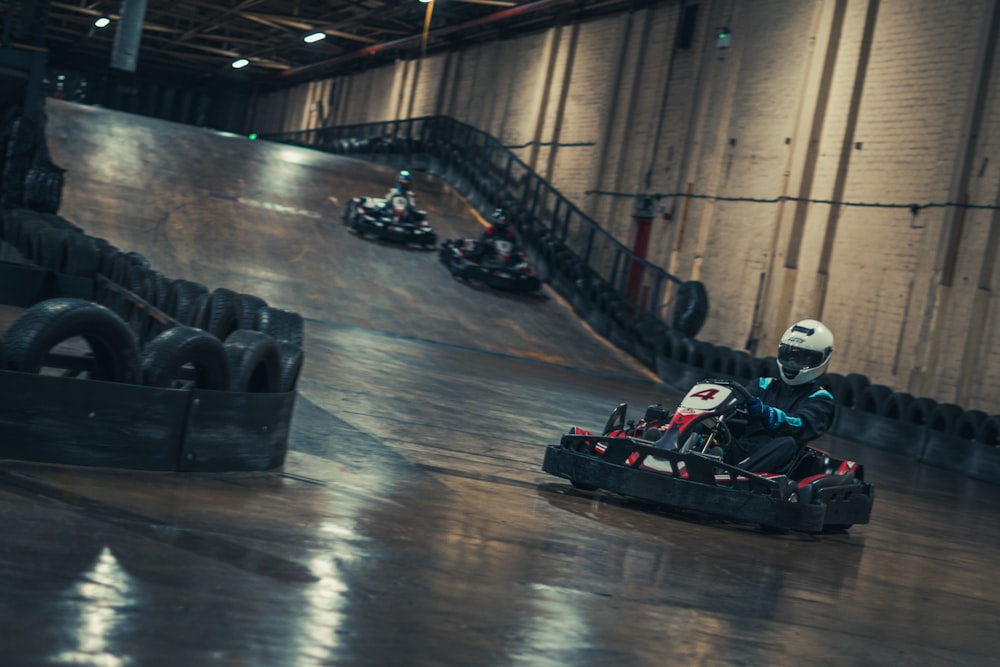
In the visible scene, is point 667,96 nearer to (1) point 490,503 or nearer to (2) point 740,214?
(2) point 740,214

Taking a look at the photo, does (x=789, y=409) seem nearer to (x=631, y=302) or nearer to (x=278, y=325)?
(x=278, y=325)

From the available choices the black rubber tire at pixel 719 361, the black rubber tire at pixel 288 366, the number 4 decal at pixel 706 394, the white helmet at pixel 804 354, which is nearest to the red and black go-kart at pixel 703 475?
the number 4 decal at pixel 706 394

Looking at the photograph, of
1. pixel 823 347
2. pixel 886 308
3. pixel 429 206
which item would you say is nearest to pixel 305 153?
pixel 429 206

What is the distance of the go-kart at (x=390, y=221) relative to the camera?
21.2 meters

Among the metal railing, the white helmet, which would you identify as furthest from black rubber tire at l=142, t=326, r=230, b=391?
the metal railing

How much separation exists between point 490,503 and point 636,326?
14188 mm

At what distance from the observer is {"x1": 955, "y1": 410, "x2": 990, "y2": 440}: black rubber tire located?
13.4 meters

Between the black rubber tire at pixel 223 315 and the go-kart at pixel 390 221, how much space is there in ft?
44.5

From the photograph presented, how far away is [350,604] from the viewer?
3.49 m

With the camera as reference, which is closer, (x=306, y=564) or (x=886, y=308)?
(x=306, y=564)

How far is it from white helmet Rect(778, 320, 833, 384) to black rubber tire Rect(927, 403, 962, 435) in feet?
24.4

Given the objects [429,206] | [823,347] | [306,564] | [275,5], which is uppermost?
[275,5]

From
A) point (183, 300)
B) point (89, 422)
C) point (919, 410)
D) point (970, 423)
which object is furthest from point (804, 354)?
point (919, 410)

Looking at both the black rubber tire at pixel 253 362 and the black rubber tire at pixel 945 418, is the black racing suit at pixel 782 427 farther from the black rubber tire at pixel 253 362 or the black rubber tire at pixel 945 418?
the black rubber tire at pixel 945 418
